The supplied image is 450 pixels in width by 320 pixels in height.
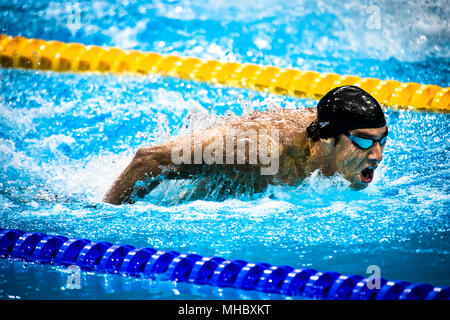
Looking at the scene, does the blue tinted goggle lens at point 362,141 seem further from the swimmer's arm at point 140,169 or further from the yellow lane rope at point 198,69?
the yellow lane rope at point 198,69

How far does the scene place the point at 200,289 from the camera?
8.04 ft

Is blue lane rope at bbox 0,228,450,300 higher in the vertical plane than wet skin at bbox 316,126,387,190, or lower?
lower

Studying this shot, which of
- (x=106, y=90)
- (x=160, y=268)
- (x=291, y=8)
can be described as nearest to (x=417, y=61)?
(x=291, y=8)

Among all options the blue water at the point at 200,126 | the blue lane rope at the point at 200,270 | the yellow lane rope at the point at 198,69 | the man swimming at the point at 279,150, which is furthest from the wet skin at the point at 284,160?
the yellow lane rope at the point at 198,69

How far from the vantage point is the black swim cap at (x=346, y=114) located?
2.86m

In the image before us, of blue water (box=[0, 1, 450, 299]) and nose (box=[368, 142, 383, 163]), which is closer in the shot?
blue water (box=[0, 1, 450, 299])

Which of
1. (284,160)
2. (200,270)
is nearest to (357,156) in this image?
(284,160)

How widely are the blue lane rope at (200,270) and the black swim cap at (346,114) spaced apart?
32.1 inches

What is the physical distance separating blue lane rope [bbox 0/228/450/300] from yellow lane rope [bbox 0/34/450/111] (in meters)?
2.98

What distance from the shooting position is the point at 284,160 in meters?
2.96

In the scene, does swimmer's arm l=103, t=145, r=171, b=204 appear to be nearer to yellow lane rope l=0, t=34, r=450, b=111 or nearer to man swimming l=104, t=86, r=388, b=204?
man swimming l=104, t=86, r=388, b=204

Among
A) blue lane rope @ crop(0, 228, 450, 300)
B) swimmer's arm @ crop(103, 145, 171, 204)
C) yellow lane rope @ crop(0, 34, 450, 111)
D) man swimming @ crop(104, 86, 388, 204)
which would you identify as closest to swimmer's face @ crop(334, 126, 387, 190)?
man swimming @ crop(104, 86, 388, 204)

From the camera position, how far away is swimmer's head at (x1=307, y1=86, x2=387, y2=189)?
2.86 metres

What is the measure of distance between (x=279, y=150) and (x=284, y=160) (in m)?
0.08
